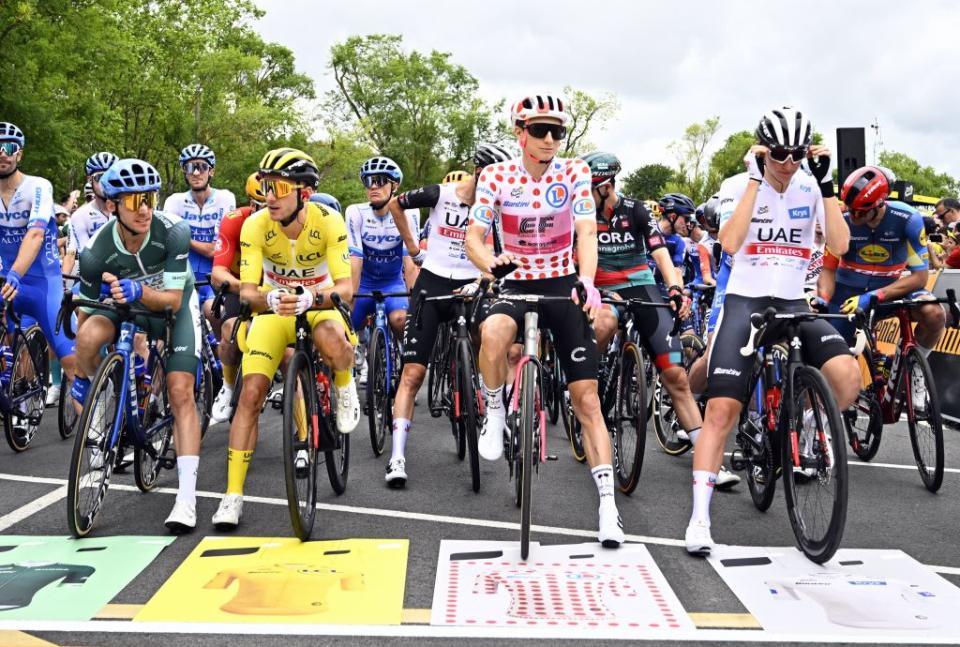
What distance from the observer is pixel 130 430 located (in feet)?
18.3

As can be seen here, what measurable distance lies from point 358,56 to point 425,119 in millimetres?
6269

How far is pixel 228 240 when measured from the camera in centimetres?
721

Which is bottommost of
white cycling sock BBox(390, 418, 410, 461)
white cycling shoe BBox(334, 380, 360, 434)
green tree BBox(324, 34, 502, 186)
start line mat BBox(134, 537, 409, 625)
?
start line mat BBox(134, 537, 409, 625)

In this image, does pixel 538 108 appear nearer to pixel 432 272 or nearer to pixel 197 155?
pixel 432 272

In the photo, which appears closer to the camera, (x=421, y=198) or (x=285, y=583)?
(x=285, y=583)

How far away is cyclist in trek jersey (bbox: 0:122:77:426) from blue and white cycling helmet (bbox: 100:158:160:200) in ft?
8.46

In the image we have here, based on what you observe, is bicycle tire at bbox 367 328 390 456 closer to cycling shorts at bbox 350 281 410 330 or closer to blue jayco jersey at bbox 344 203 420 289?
cycling shorts at bbox 350 281 410 330

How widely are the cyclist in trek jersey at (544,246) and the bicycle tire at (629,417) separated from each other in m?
0.80

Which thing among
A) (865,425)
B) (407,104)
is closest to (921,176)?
(407,104)

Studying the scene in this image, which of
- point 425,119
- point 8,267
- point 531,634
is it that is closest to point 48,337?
point 8,267

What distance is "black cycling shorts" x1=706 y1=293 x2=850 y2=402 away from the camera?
17.3 feet

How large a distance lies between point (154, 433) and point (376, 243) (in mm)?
3201

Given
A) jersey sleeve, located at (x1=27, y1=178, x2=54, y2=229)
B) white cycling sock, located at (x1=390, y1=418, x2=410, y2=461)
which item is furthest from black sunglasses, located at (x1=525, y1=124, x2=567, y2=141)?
jersey sleeve, located at (x1=27, y1=178, x2=54, y2=229)

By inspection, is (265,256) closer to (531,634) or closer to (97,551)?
(97,551)
